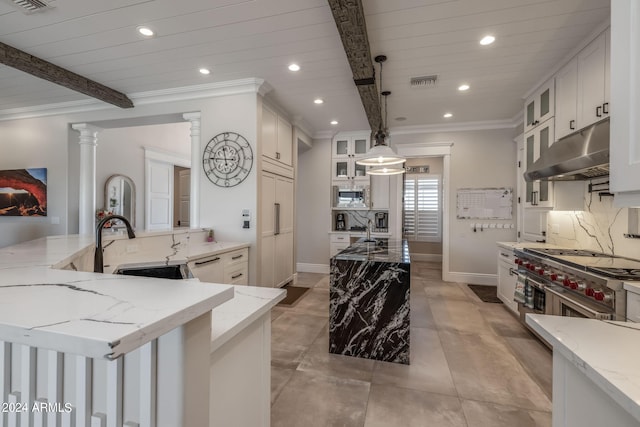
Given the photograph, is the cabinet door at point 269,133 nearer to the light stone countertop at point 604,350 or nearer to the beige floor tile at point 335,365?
the beige floor tile at point 335,365

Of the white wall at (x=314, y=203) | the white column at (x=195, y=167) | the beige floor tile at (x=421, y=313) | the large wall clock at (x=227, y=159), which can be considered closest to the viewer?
the beige floor tile at (x=421, y=313)

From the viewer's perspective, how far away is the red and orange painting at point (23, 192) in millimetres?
4266

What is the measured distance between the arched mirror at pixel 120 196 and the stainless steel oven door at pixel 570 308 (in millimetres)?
5904

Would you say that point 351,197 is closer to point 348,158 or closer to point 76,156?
point 348,158

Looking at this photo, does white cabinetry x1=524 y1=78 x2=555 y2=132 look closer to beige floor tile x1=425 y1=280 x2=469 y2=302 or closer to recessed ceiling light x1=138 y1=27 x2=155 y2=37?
beige floor tile x1=425 y1=280 x2=469 y2=302

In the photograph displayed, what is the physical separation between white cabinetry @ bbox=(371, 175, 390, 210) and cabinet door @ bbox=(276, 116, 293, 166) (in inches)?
67.3

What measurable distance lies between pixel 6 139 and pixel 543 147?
7.56m

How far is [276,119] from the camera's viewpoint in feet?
13.5

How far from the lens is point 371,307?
2451 mm

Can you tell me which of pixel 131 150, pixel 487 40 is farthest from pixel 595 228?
pixel 131 150

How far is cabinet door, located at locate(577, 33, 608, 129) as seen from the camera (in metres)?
2.32

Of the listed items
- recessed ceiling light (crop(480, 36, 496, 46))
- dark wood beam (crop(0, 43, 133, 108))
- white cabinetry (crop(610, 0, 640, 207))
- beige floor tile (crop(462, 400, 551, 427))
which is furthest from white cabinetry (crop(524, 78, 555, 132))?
dark wood beam (crop(0, 43, 133, 108))

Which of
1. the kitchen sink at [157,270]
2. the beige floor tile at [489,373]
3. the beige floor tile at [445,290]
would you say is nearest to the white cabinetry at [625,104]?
the beige floor tile at [489,373]

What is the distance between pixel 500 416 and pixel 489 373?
51 cm
